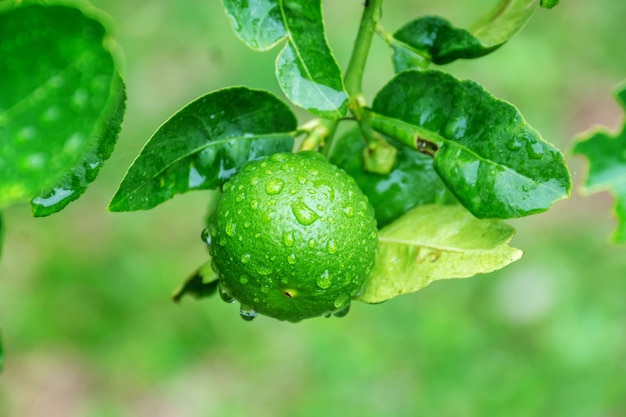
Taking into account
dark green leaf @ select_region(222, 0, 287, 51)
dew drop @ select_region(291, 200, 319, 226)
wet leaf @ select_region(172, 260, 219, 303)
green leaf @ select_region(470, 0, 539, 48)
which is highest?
green leaf @ select_region(470, 0, 539, 48)

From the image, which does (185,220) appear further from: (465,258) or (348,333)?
(465,258)

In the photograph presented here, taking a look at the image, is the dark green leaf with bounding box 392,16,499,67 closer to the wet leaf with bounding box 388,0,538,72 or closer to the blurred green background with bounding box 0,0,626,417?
the wet leaf with bounding box 388,0,538,72

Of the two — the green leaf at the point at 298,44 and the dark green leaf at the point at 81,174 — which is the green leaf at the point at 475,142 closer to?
the green leaf at the point at 298,44

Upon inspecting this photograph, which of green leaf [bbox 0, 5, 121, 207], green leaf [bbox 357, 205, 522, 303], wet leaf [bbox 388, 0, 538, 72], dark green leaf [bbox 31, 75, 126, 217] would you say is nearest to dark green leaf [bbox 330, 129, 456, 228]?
green leaf [bbox 357, 205, 522, 303]

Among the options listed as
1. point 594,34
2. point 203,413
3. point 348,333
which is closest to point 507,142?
point 348,333

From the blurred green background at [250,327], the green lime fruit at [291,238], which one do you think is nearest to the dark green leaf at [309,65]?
the green lime fruit at [291,238]

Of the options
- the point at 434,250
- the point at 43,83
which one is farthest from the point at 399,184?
the point at 43,83
